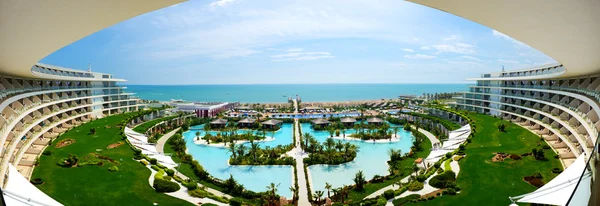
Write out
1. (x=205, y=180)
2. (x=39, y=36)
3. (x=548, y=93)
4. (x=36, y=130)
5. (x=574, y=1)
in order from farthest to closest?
(x=548, y=93) < (x=36, y=130) < (x=205, y=180) < (x=39, y=36) < (x=574, y=1)

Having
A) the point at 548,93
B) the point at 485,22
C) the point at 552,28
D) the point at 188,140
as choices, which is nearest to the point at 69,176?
the point at 188,140

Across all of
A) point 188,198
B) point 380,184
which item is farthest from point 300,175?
point 188,198

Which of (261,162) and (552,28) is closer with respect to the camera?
(552,28)

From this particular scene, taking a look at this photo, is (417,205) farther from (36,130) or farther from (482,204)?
(36,130)

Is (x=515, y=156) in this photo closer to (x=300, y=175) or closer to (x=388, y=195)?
(x=388, y=195)

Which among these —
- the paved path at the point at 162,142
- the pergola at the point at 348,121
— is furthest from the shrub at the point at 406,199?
the pergola at the point at 348,121

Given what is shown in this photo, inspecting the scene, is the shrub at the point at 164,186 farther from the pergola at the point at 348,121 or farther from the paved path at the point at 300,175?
the pergola at the point at 348,121
